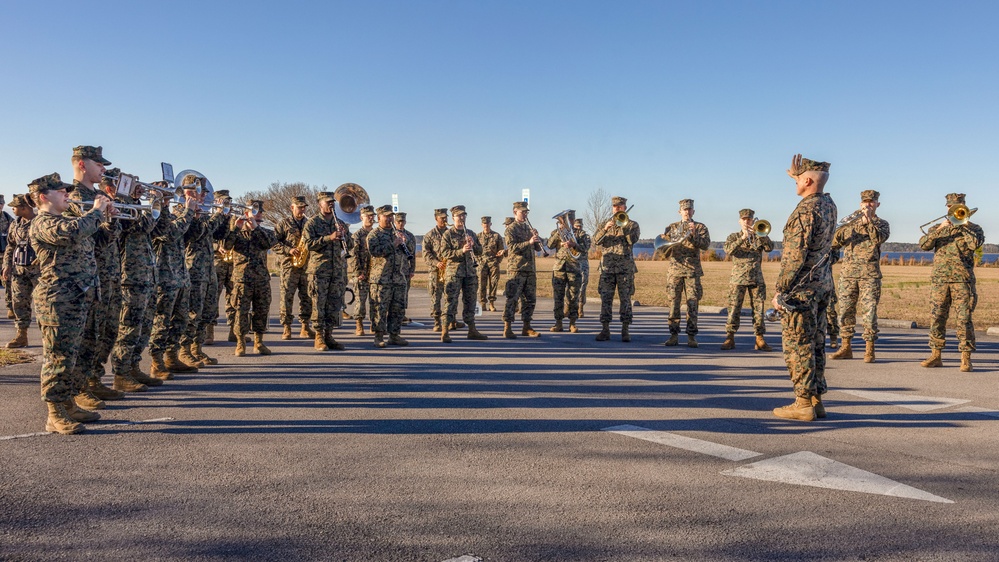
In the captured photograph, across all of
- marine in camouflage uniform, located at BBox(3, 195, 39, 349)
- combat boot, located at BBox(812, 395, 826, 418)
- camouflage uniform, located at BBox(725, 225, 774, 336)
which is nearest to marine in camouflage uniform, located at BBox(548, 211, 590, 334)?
camouflage uniform, located at BBox(725, 225, 774, 336)

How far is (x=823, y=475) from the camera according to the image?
4.94 meters

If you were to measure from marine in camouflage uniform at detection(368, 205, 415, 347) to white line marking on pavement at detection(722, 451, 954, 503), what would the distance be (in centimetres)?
740

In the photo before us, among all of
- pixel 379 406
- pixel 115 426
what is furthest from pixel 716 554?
pixel 115 426

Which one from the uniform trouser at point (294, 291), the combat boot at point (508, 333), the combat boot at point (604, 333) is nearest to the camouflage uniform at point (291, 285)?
the uniform trouser at point (294, 291)

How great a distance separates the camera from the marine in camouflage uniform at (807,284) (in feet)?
21.4

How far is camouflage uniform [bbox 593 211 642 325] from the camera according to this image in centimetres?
1287

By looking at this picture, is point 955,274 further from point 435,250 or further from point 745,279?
point 435,250

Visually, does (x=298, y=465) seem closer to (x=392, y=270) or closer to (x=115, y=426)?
(x=115, y=426)

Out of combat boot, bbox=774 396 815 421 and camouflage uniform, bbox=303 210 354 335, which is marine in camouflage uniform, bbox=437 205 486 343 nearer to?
camouflage uniform, bbox=303 210 354 335

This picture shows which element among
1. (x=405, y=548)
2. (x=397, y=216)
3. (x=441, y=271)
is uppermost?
(x=397, y=216)

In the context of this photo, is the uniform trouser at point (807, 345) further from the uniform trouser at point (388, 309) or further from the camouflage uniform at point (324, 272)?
the camouflage uniform at point (324, 272)

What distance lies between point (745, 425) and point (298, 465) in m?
3.72

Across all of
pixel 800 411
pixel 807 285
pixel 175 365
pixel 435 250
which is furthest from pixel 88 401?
pixel 435 250

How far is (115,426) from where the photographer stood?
612 centimetres
